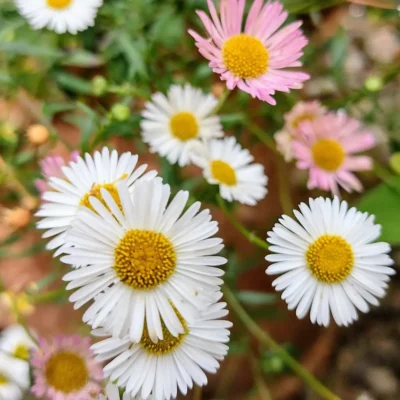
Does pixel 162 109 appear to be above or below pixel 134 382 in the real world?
above

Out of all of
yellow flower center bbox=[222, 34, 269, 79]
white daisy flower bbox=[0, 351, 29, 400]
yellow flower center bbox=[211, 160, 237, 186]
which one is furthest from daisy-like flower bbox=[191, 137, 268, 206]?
white daisy flower bbox=[0, 351, 29, 400]

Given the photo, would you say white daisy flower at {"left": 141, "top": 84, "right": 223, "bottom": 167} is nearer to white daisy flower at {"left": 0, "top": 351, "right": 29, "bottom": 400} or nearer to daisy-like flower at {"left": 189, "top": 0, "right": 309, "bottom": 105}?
daisy-like flower at {"left": 189, "top": 0, "right": 309, "bottom": 105}

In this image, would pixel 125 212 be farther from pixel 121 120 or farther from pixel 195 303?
pixel 121 120

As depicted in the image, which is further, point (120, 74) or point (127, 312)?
point (120, 74)

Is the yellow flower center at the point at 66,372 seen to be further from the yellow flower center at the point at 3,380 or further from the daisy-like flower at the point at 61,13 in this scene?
the daisy-like flower at the point at 61,13

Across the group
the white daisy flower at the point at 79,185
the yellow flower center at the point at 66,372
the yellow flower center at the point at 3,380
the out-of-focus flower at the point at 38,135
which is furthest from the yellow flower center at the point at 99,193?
the yellow flower center at the point at 3,380

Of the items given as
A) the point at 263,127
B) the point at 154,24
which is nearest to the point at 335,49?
the point at 263,127
